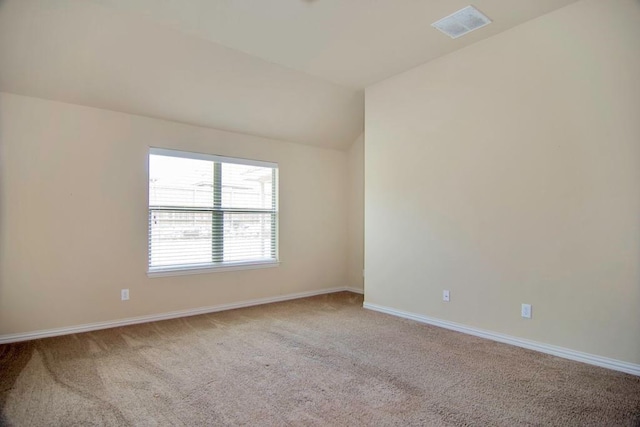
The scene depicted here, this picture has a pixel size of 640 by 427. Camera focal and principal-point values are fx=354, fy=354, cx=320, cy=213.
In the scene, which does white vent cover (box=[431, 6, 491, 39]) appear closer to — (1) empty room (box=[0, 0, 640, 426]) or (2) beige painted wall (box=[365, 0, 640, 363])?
(1) empty room (box=[0, 0, 640, 426])

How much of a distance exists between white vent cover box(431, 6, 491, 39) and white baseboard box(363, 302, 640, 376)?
9.31ft

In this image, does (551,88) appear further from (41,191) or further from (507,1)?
(41,191)

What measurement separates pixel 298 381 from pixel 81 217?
2.79m

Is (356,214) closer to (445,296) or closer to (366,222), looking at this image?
(366,222)

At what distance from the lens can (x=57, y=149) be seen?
3.51 metres

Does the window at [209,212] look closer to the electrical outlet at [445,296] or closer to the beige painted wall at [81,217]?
the beige painted wall at [81,217]

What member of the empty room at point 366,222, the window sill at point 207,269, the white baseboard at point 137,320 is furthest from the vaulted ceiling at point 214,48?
the white baseboard at point 137,320

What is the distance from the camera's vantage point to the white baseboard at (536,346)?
2.68 m

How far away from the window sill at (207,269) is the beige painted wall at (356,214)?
4.50 ft

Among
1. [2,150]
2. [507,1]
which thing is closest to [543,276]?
[507,1]

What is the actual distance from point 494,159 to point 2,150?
15.1 feet

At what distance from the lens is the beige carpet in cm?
208

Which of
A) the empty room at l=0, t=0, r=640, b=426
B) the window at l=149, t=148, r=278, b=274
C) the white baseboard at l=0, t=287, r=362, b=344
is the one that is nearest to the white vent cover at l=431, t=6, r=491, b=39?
the empty room at l=0, t=0, r=640, b=426

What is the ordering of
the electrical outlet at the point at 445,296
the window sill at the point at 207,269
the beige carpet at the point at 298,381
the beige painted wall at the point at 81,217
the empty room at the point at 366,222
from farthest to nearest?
the window sill at the point at 207,269, the electrical outlet at the point at 445,296, the beige painted wall at the point at 81,217, the empty room at the point at 366,222, the beige carpet at the point at 298,381
